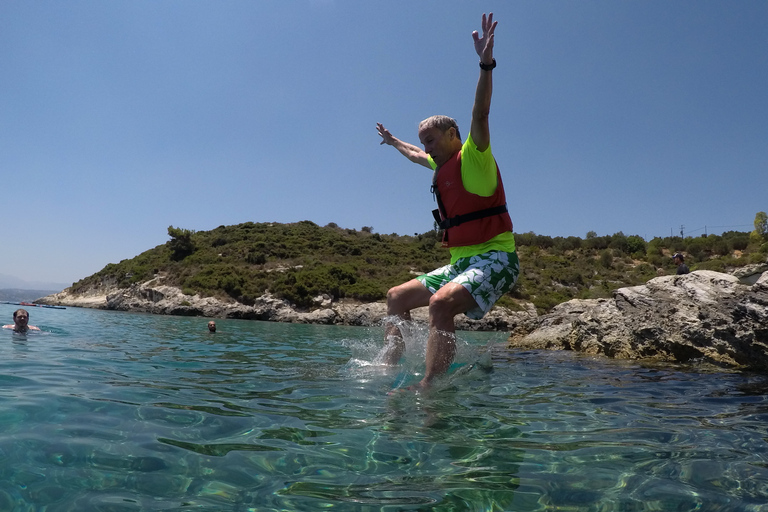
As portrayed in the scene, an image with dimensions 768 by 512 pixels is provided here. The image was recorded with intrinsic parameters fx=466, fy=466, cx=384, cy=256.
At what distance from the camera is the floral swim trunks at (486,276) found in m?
3.72

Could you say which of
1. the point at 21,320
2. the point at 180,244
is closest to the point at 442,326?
the point at 21,320

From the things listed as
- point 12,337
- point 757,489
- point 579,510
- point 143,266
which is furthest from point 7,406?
point 143,266

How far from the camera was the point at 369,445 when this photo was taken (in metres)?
2.43

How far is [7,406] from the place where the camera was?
9.68 ft

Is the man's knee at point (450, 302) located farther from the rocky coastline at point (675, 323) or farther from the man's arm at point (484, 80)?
the rocky coastline at point (675, 323)

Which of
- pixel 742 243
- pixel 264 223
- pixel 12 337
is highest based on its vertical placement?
pixel 264 223

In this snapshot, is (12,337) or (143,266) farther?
(143,266)

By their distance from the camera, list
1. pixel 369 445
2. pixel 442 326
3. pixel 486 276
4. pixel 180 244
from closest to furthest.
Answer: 1. pixel 369 445
2. pixel 442 326
3. pixel 486 276
4. pixel 180 244

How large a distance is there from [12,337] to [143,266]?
4136 centimetres

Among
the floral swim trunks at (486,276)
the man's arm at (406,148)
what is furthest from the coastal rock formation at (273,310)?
the floral swim trunks at (486,276)

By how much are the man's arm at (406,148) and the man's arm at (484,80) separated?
4.27 feet

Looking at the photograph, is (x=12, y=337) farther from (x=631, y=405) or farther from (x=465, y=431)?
(x=631, y=405)

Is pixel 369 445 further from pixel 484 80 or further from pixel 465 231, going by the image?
pixel 484 80

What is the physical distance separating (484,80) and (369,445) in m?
2.56
